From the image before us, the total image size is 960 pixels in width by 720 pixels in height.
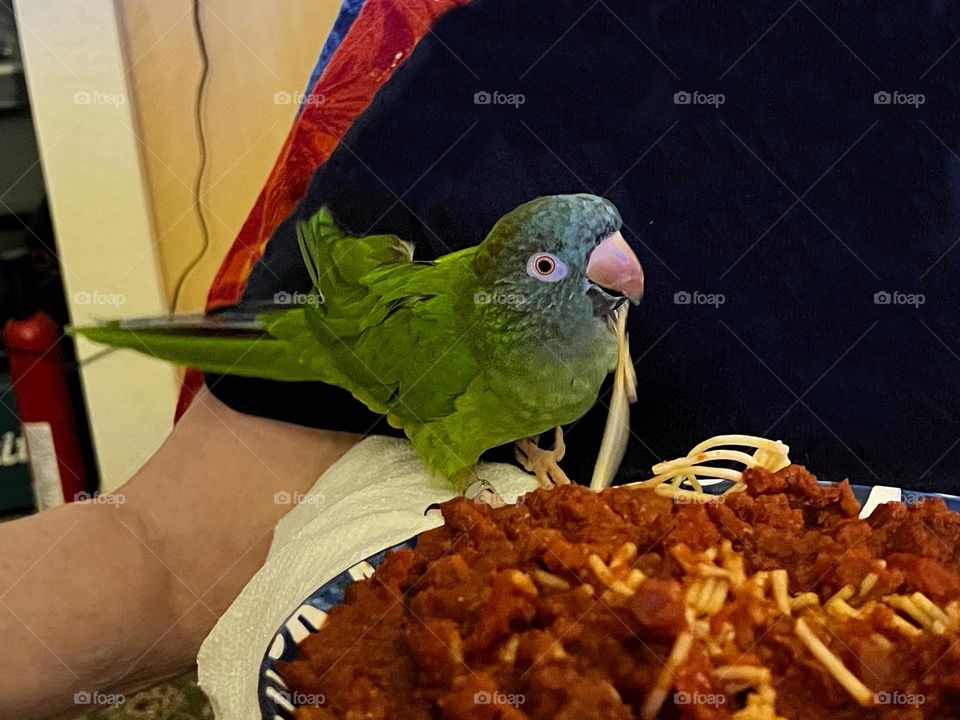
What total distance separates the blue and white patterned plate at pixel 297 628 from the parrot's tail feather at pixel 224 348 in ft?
0.86

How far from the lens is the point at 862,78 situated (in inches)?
25.4

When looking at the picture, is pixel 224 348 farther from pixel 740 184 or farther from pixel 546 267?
pixel 740 184

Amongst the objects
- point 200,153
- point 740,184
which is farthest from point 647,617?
point 200,153

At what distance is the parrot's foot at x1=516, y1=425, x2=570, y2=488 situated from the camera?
699mm

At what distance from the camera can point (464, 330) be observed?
627 mm

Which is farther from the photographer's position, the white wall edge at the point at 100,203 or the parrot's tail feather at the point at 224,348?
the white wall edge at the point at 100,203

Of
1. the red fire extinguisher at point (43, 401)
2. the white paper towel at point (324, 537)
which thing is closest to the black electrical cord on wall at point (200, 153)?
the red fire extinguisher at point (43, 401)

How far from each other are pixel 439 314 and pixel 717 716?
38cm

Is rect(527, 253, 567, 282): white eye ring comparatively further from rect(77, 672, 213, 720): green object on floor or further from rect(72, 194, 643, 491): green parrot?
rect(77, 672, 213, 720): green object on floor

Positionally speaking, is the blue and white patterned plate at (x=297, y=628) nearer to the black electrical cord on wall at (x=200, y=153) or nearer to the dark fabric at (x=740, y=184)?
the dark fabric at (x=740, y=184)

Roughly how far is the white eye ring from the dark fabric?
0.11 meters

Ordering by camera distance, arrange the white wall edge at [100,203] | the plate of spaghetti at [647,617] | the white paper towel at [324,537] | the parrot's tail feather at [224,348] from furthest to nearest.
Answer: the white wall edge at [100,203], the parrot's tail feather at [224,348], the white paper towel at [324,537], the plate of spaghetti at [647,617]

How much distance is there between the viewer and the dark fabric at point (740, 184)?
0.65 meters

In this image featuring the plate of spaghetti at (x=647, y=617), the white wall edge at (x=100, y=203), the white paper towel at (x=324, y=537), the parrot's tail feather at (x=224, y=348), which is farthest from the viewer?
the white wall edge at (x=100, y=203)
